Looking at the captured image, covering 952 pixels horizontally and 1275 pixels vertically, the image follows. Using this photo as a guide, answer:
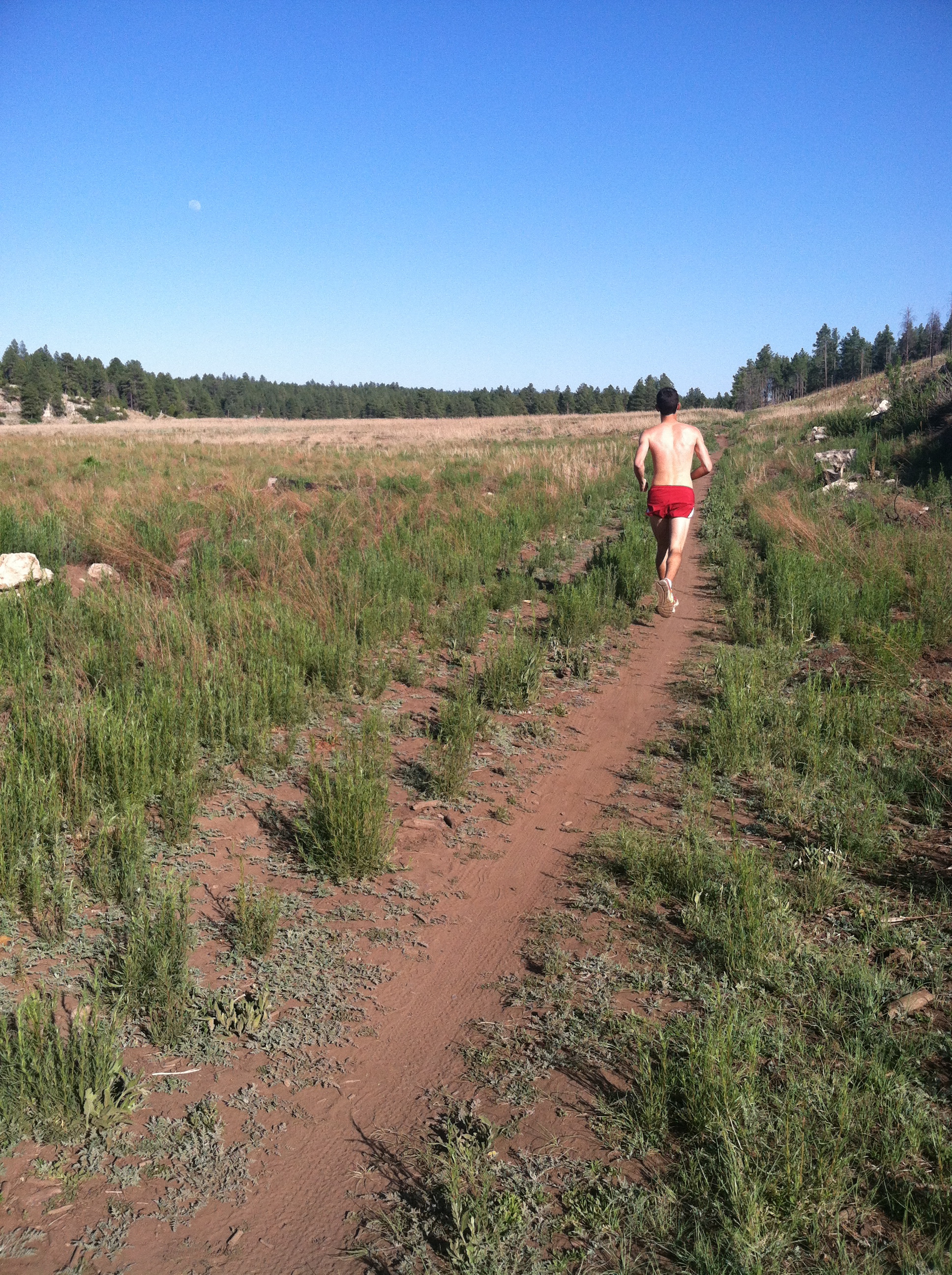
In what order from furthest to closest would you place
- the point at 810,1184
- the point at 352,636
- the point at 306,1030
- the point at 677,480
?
1. the point at 677,480
2. the point at 352,636
3. the point at 306,1030
4. the point at 810,1184

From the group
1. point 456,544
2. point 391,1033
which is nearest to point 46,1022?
point 391,1033

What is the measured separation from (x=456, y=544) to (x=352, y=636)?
409cm

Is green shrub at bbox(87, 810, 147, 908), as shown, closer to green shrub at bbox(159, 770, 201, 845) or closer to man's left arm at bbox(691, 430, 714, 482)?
green shrub at bbox(159, 770, 201, 845)

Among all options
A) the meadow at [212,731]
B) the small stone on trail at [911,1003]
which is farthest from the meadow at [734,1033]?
the meadow at [212,731]

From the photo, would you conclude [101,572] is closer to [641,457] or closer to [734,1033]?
[641,457]

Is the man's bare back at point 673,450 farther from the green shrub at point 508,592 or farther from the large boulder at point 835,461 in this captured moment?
the large boulder at point 835,461

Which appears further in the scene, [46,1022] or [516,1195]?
[46,1022]

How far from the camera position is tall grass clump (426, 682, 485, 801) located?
4.51m

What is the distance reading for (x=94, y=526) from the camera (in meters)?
9.83

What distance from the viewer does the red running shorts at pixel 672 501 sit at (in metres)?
7.21

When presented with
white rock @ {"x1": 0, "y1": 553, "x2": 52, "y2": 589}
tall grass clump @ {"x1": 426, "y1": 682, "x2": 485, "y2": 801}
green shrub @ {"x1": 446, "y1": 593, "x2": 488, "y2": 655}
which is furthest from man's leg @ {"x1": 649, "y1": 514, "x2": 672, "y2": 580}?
white rock @ {"x1": 0, "y1": 553, "x2": 52, "y2": 589}

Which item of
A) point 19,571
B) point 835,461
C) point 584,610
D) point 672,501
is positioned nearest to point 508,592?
point 584,610

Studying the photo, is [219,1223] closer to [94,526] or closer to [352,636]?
[352,636]

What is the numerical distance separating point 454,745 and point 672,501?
145 inches
